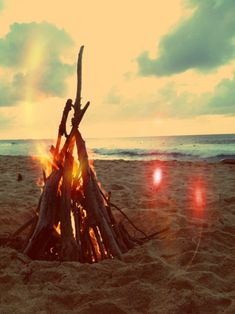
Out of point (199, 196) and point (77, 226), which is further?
point (199, 196)

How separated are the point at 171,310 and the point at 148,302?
0.83 ft

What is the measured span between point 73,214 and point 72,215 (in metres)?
0.22

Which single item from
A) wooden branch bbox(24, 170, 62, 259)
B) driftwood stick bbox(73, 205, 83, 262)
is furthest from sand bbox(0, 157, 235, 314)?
driftwood stick bbox(73, 205, 83, 262)

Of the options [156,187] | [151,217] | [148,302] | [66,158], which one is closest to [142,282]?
[148,302]

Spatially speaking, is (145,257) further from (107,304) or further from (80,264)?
(107,304)

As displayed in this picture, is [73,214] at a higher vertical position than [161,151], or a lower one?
higher

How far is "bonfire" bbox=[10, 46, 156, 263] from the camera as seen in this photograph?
13.4ft

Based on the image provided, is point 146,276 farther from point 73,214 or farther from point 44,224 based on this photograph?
point 44,224

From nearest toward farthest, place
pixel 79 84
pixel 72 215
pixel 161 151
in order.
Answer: pixel 79 84
pixel 72 215
pixel 161 151

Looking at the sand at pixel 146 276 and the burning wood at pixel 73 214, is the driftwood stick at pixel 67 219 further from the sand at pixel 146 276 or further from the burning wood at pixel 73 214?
the sand at pixel 146 276

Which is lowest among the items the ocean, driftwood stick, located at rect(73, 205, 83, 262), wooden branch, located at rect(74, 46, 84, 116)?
the ocean

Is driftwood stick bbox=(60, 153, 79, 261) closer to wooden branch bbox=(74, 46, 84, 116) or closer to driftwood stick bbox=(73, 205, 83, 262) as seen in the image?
driftwood stick bbox=(73, 205, 83, 262)

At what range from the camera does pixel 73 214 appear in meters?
4.27

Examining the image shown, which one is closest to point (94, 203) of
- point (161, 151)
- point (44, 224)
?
point (44, 224)
